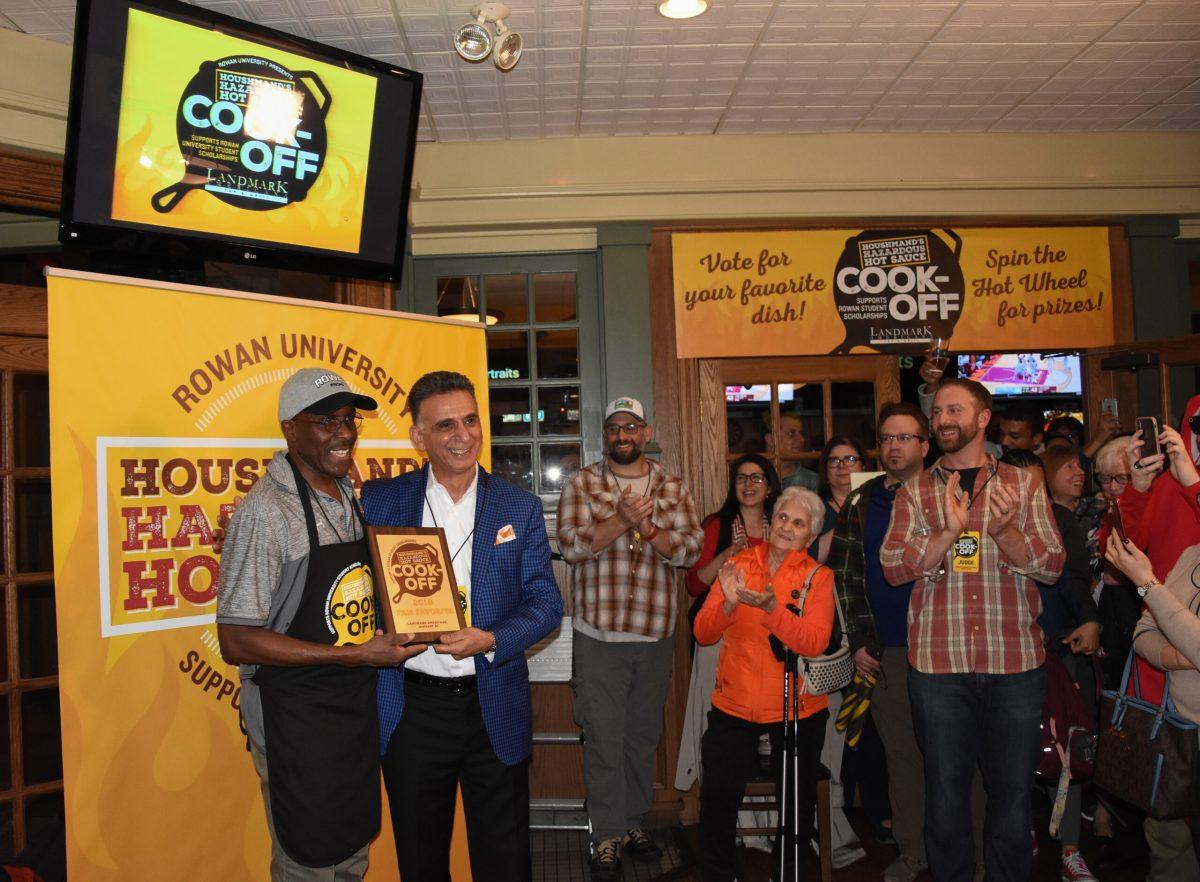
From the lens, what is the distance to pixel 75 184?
283cm

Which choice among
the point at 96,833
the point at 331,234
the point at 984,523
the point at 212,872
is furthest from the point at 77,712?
the point at 984,523

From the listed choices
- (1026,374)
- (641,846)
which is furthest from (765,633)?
(1026,374)

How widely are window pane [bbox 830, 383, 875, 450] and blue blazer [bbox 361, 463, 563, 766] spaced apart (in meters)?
2.97

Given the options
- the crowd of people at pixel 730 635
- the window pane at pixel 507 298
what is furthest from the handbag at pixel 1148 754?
the window pane at pixel 507 298

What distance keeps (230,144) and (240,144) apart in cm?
3

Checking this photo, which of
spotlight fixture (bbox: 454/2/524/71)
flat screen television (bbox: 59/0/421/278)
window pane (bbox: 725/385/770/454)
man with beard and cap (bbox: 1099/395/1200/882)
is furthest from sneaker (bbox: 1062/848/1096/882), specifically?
spotlight fixture (bbox: 454/2/524/71)

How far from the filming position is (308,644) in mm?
2141

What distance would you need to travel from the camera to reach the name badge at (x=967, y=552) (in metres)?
3.03

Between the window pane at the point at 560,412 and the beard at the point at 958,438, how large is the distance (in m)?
2.42

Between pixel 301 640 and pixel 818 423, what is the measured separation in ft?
11.9

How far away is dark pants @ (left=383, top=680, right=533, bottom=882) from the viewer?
8.11 feet

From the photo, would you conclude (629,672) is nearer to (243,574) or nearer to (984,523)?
(984,523)

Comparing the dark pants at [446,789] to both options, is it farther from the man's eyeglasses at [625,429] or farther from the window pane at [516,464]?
the window pane at [516,464]

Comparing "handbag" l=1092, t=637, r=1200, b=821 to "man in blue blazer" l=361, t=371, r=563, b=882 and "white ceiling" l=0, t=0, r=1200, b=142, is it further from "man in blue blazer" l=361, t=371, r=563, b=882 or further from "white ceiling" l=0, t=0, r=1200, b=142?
"white ceiling" l=0, t=0, r=1200, b=142
